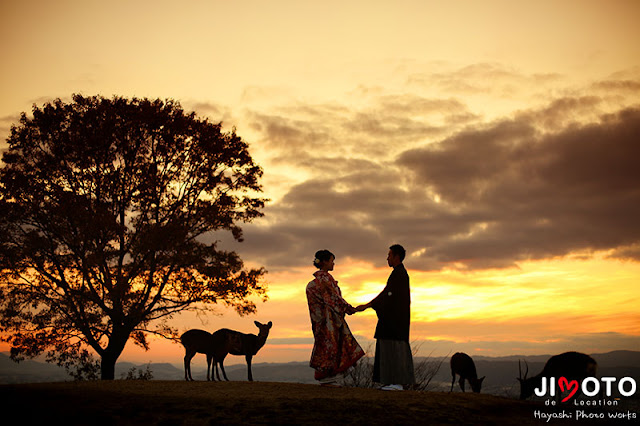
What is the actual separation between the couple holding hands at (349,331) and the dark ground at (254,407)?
0.64 metres

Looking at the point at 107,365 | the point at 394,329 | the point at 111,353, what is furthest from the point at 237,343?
the point at 107,365

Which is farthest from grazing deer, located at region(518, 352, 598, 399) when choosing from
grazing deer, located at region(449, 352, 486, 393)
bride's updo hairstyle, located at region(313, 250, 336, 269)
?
bride's updo hairstyle, located at region(313, 250, 336, 269)

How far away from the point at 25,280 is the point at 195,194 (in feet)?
22.8

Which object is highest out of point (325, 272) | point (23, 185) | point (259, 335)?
point (23, 185)

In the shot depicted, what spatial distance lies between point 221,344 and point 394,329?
20.1ft

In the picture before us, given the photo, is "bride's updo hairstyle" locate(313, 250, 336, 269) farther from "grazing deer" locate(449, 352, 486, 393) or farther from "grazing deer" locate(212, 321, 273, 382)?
"grazing deer" locate(449, 352, 486, 393)

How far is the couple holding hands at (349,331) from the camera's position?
1381 centimetres

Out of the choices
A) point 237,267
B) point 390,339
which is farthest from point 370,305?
point 237,267

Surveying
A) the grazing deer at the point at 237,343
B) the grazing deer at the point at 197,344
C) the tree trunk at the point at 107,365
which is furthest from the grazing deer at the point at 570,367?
the tree trunk at the point at 107,365

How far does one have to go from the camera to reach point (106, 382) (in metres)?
15.4

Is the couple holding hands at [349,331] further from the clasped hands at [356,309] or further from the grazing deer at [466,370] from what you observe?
the grazing deer at [466,370]

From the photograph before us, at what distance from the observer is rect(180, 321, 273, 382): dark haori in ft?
57.5

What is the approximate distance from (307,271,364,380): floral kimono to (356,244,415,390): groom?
56 cm

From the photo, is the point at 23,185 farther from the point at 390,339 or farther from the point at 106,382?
the point at 390,339
